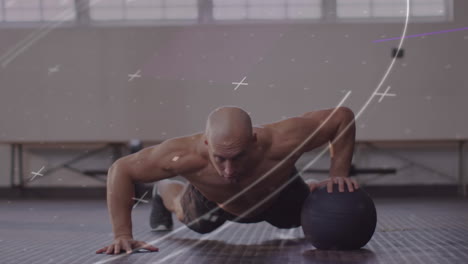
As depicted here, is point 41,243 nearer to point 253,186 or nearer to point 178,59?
point 253,186

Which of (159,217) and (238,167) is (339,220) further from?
(159,217)

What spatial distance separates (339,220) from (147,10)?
5.20 metres

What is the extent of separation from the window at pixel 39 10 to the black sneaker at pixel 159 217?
4.25 m

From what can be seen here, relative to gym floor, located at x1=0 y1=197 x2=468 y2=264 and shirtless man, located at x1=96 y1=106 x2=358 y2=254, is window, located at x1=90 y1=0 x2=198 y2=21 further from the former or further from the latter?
shirtless man, located at x1=96 y1=106 x2=358 y2=254

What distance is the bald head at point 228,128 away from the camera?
2066mm

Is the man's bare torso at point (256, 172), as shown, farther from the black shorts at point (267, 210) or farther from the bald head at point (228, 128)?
the bald head at point (228, 128)

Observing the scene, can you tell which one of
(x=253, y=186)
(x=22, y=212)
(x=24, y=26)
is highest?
(x=24, y=26)

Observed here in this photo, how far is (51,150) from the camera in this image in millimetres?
7168

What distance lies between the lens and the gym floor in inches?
88.8

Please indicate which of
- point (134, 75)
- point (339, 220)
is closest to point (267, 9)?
point (134, 75)

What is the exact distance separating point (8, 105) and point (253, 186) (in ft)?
16.9

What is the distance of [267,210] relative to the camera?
109 inches

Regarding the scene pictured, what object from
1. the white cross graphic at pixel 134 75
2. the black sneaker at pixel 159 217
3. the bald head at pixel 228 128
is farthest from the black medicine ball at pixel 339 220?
the white cross graphic at pixel 134 75

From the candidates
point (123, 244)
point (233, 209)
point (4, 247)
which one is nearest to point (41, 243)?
point (4, 247)
